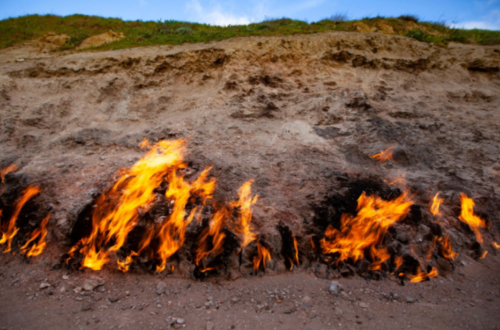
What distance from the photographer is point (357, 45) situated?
8914mm

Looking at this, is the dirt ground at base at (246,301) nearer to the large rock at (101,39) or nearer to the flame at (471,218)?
the flame at (471,218)

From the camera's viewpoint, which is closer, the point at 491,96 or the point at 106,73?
the point at 491,96

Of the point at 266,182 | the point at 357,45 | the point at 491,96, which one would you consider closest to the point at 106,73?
the point at 266,182

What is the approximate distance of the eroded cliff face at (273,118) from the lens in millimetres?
5180

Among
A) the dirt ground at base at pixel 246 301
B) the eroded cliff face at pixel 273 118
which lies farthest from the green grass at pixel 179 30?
the dirt ground at base at pixel 246 301

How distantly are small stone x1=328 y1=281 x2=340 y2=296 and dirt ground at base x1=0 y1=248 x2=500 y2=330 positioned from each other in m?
0.05

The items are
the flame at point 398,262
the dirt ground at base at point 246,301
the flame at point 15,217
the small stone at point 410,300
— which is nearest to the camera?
the dirt ground at base at point 246,301

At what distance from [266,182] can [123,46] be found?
856 cm

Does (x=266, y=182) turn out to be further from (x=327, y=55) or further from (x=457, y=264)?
(x=327, y=55)

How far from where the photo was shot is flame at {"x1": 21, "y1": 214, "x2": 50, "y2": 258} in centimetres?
437

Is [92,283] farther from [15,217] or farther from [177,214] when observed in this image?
[15,217]

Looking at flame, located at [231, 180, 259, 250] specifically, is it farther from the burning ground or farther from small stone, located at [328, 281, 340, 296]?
small stone, located at [328, 281, 340, 296]

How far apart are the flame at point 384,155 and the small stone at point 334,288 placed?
3195 millimetres

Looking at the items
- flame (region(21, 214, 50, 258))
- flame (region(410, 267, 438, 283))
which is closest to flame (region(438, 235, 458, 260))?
flame (region(410, 267, 438, 283))
